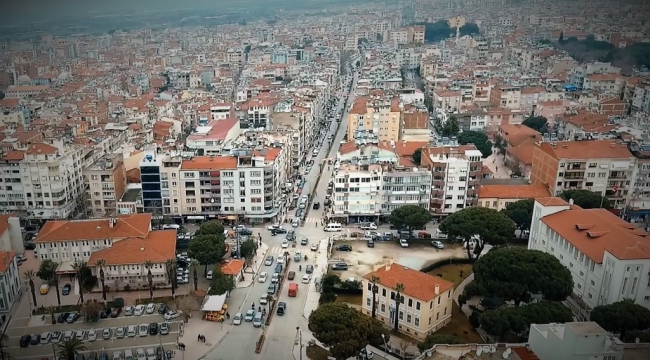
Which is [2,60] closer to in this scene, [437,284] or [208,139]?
[208,139]

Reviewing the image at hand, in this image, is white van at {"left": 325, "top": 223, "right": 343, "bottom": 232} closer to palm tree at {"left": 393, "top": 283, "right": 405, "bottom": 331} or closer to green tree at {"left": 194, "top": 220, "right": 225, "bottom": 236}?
green tree at {"left": 194, "top": 220, "right": 225, "bottom": 236}

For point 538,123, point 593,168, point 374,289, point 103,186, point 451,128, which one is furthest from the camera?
point 538,123

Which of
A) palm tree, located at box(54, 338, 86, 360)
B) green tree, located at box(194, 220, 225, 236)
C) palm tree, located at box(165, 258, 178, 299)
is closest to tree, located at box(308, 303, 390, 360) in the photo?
palm tree, located at box(165, 258, 178, 299)

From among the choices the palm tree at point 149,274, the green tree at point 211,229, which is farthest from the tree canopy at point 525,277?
the palm tree at point 149,274

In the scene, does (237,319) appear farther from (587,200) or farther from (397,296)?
(587,200)

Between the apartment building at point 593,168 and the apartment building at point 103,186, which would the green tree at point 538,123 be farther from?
the apartment building at point 103,186

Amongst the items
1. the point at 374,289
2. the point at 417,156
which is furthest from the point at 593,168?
the point at 374,289
